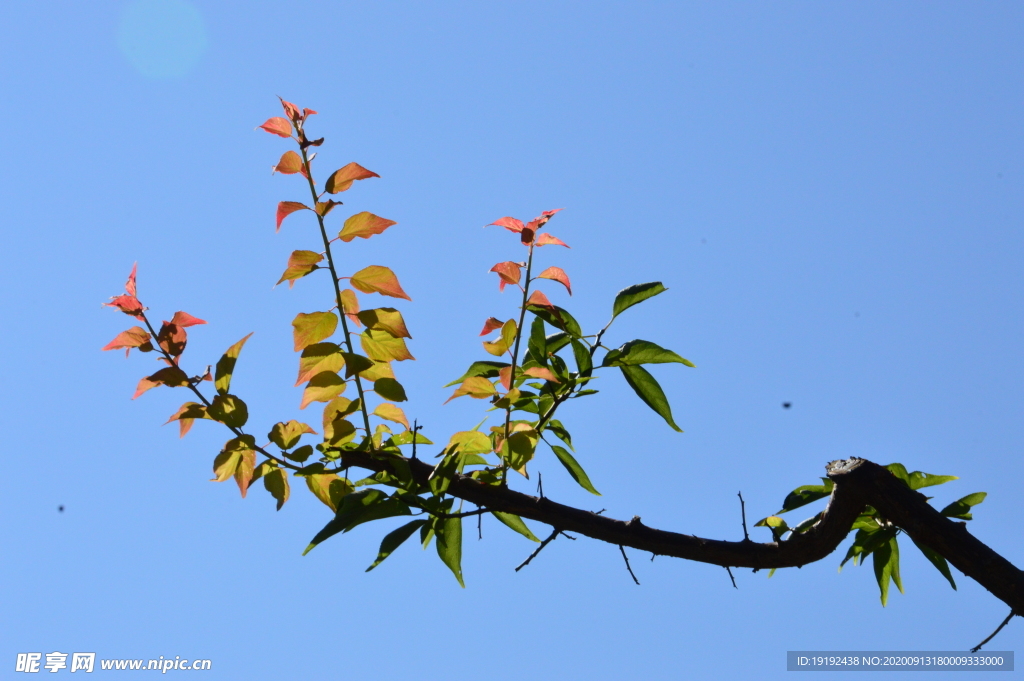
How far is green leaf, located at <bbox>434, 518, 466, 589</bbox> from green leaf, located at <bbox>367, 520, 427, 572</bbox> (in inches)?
1.8

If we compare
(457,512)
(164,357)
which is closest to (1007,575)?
(457,512)

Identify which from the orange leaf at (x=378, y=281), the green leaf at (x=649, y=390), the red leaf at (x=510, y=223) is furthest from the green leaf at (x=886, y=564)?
the orange leaf at (x=378, y=281)

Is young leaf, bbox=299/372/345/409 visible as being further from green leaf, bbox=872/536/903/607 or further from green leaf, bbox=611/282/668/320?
green leaf, bbox=872/536/903/607

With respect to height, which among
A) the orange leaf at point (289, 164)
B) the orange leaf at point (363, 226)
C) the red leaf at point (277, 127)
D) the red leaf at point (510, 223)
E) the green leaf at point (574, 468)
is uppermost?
the red leaf at point (277, 127)

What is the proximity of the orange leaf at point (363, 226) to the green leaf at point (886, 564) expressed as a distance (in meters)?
1.20

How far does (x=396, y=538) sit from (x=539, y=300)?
0.52m

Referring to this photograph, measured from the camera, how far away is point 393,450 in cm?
144

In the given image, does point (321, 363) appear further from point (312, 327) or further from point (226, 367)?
point (226, 367)

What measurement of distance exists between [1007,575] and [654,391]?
694mm

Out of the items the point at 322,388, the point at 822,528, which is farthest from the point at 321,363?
the point at 822,528

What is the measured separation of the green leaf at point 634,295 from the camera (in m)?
1.43

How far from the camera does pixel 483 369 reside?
1.49 m

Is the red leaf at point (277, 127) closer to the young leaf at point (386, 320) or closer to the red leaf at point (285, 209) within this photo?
the red leaf at point (285, 209)

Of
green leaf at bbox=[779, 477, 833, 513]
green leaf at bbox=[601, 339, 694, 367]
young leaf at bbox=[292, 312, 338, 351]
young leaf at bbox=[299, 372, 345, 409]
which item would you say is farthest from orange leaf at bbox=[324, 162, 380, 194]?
green leaf at bbox=[779, 477, 833, 513]
